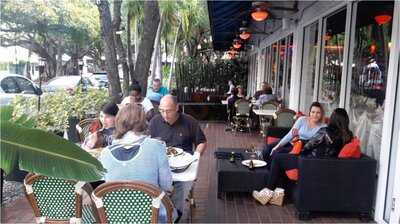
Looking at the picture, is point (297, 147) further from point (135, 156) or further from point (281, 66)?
point (281, 66)

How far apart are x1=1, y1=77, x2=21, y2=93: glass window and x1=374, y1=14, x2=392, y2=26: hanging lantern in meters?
10.6

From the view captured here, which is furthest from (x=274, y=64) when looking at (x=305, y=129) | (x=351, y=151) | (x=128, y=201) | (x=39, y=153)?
(x=39, y=153)

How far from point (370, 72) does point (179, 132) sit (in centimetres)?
231

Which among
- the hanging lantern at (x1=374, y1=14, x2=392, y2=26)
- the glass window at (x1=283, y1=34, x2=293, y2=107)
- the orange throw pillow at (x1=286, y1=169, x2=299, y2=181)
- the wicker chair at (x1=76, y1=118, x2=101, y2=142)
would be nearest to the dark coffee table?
the orange throw pillow at (x1=286, y1=169, x2=299, y2=181)

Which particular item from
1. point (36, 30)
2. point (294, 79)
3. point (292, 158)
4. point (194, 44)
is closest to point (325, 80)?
point (294, 79)

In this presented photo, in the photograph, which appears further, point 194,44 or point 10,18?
point 194,44

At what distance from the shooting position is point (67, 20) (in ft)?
68.8

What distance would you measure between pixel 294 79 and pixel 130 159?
247 inches

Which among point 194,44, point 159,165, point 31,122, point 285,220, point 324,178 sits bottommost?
point 285,220

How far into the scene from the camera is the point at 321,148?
4.27 meters

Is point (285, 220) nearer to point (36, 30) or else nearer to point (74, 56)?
point (36, 30)

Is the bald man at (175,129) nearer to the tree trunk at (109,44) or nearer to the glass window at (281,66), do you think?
the tree trunk at (109,44)

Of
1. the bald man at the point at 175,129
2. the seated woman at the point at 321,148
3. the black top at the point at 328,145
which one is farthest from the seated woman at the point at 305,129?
the bald man at the point at 175,129

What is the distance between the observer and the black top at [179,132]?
4059 millimetres
